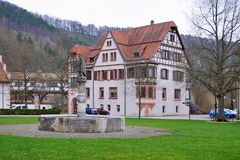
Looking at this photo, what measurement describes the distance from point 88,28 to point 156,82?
65977 mm

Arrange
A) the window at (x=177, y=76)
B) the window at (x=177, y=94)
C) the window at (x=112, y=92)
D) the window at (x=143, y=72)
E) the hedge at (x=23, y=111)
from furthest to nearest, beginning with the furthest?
the window at (x=177, y=94)
the window at (x=177, y=76)
the window at (x=112, y=92)
the hedge at (x=23, y=111)
the window at (x=143, y=72)

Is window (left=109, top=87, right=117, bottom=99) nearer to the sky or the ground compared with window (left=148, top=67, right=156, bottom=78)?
nearer to the ground

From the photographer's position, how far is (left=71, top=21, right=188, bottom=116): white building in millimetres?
61406

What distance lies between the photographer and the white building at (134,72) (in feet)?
201

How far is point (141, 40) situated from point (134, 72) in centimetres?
771

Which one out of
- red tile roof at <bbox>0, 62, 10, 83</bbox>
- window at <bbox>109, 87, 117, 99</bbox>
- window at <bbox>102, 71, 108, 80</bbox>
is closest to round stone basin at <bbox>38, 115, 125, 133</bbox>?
window at <bbox>109, 87, 117, 99</bbox>

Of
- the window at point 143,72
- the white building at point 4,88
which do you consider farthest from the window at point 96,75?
the white building at point 4,88

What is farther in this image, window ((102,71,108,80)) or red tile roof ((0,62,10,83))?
window ((102,71,108,80))

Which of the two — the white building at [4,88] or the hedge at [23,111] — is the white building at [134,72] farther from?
the white building at [4,88]

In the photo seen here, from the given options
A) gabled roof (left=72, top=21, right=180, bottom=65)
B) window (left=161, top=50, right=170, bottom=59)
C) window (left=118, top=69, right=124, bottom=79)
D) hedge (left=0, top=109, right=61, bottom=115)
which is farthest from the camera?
window (left=118, top=69, right=124, bottom=79)

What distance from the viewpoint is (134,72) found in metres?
60.5

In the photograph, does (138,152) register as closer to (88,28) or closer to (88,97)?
(88,97)

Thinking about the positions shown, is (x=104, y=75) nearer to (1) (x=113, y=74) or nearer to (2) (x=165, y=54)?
(1) (x=113, y=74)

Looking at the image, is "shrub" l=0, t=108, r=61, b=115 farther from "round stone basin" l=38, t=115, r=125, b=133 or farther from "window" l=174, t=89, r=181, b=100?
"round stone basin" l=38, t=115, r=125, b=133
